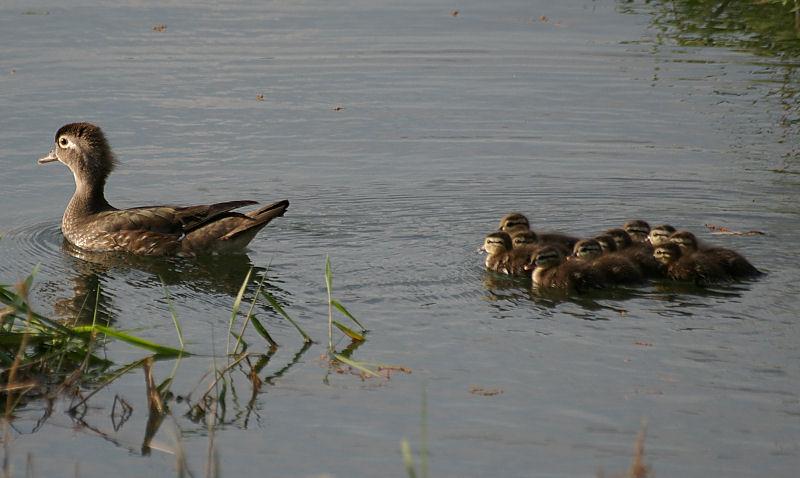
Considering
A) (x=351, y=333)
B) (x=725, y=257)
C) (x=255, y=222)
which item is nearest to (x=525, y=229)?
(x=725, y=257)

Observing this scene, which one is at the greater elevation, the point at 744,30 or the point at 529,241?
the point at 744,30

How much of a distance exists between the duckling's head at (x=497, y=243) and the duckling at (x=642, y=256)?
734 mm

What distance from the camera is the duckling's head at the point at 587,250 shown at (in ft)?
28.3

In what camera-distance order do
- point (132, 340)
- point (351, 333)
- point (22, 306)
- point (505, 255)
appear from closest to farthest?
point (132, 340) → point (22, 306) → point (351, 333) → point (505, 255)

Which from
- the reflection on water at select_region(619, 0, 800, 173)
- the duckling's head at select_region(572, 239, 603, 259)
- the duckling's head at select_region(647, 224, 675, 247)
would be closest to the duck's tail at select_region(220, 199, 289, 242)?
the duckling's head at select_region(572, 239, 603, 259)

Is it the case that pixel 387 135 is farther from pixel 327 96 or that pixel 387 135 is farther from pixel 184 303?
pixel 184 303

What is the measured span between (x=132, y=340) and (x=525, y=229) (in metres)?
3.77

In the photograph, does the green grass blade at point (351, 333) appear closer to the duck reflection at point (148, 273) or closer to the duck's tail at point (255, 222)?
the duck reflection at point (148, 273)

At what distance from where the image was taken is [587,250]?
8.64 meters

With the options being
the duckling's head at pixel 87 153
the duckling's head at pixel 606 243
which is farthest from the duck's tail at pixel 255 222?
the duckling's head at pixel 606 243

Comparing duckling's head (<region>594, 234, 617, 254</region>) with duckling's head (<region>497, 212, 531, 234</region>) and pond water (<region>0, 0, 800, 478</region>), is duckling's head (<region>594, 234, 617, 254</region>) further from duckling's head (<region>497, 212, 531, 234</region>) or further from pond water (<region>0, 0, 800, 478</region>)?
duckling's head (<region>497, 212, 531, 234</region>)

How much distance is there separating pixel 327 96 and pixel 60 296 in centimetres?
582

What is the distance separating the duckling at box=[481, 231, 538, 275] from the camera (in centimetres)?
873

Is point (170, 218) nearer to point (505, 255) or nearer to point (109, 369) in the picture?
point (505, 255)
